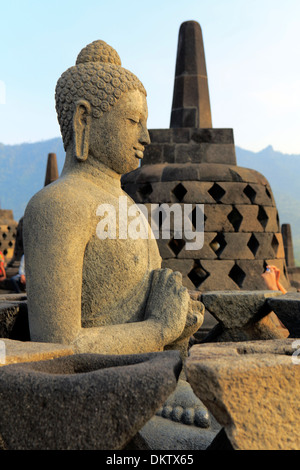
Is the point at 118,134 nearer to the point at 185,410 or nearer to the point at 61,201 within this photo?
the point at 61,201

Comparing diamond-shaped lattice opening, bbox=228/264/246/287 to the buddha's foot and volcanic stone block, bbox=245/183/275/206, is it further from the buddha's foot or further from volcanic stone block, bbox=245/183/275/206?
the buddha's foot

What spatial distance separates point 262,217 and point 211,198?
0.96 metres

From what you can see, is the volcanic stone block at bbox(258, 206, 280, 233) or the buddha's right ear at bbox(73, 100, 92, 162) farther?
the volcanic stone block at bbox(258, 206, 280, 233)

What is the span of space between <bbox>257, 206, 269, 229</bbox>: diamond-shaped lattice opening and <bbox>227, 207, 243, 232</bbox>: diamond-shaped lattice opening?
0.44m

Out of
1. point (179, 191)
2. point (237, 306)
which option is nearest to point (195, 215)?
point (179, 191)

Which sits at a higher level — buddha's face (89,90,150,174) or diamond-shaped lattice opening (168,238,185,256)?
buddha's face (89,90,150,174)

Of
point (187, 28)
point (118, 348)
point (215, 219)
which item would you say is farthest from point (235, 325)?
point (187, 28)

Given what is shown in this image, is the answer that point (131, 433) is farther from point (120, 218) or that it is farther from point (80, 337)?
point (120, 218)

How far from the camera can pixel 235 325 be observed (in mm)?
3154

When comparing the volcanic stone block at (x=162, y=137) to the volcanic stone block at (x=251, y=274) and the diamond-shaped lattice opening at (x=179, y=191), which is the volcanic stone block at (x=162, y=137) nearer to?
the diamond-shaped lattice opening at (x=179, y=191)

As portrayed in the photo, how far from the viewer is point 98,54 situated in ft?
8.73

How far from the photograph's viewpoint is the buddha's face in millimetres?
2547

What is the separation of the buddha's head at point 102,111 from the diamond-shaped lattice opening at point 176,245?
12.1ft

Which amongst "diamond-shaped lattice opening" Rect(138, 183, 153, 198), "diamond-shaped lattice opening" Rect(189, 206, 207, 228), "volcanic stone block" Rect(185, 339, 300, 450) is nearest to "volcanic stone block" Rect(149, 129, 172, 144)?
"diamond-shaped lattice opening" Rect(138, 183, 153, 198)
